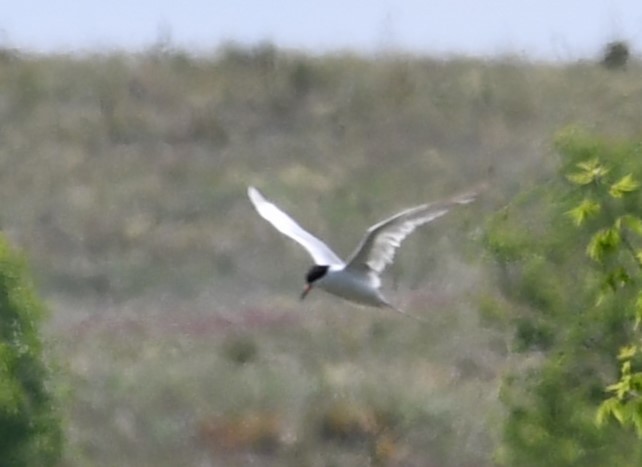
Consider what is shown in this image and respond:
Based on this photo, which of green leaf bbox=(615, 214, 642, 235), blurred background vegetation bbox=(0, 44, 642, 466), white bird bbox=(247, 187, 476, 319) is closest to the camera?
green leaf bbox=(615, 214, 642, 235)

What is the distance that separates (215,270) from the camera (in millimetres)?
33906

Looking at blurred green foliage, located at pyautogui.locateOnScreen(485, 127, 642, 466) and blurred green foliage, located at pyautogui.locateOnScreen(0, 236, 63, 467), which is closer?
blurred green foliage, located at pyautogui.locateOnScreen(485, 127, 642, 466)

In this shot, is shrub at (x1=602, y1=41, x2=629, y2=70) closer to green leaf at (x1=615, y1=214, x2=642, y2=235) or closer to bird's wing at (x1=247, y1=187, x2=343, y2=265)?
bird's wing at (x1=247, y1=187, x2=343, y2=265)

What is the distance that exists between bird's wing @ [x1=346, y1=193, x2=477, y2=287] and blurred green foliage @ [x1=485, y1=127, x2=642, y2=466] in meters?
1.48

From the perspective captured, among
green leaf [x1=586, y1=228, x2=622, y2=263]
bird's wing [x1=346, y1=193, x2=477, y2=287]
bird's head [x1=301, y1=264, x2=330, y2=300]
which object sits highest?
green leaf [x1=586, y1=228, x2=622, y2=263]

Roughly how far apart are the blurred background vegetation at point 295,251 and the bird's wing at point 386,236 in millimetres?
1640

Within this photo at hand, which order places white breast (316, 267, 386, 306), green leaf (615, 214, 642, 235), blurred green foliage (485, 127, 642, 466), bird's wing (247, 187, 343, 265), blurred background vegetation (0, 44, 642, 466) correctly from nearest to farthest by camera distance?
green leaf (615, 214, 642, 235) → white breast (316, 267, 386, 306) → bird's wing (247, 187, 343, 265) → blurred green foliage (485, 127, 642, 466) → blurred background vegetation (0, 44, 642, 466)

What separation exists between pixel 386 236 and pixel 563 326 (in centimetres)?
246

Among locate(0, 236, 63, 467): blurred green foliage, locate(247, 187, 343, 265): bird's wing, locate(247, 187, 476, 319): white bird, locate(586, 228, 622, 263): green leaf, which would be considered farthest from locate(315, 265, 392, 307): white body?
locate(586, 228, 622, 263): green leaf

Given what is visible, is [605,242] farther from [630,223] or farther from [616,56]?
[616,56]

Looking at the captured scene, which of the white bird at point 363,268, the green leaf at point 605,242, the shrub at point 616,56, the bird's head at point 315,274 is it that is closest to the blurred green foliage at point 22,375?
the white bird at point 363,268

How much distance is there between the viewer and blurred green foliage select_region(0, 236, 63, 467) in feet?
57.0

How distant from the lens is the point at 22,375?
58.0 feet

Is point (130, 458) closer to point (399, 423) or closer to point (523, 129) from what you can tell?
point (399, 423)
